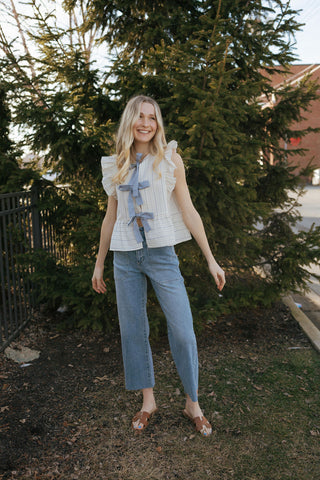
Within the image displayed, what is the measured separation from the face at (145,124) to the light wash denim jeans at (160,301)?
639 mm

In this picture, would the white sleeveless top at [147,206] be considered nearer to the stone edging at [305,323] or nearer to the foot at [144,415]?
the foot at [144,415]

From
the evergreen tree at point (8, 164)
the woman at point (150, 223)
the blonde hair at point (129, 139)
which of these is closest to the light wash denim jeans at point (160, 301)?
the woman at point (150, 223)

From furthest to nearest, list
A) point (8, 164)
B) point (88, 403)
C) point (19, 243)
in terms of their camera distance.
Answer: point (19, 243), point (8, 164), point (88, 403)

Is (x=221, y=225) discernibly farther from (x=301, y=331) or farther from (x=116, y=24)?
(x=116, y=24)

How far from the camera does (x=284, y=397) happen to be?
3119mm

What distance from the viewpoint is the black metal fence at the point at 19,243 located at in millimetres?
3977

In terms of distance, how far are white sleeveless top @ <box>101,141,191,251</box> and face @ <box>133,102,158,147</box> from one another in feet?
0.41

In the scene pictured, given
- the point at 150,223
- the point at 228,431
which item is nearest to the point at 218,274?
the point at 150,223

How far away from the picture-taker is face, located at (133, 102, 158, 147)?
2377mm

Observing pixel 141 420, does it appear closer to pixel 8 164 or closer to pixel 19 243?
pixel 19 243

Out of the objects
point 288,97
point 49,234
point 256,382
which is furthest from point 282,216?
point 49,234

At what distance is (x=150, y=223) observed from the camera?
2391 mm

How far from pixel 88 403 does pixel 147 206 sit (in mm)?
1656

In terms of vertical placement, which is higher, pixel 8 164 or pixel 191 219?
pixel 8 164
